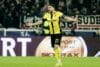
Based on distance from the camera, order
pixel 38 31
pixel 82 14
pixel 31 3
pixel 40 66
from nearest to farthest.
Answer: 1. pixel 40 66
2. pixel 38 31
3. pixel 82 14
4. pixel 31 3

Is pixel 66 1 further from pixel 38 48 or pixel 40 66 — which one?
pixel 40 66

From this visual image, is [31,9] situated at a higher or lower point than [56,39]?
lower

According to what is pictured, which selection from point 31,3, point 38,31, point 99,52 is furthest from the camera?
point 31,3

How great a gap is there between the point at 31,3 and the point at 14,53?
506cm

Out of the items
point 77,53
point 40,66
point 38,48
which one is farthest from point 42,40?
point 40,66

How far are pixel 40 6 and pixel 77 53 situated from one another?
537 cm

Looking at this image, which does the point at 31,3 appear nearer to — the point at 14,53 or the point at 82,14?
the point at 82,14

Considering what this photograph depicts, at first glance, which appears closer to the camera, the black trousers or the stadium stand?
the black trousers

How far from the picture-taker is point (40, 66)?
49.5 ft

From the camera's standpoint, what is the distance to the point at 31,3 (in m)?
24.8

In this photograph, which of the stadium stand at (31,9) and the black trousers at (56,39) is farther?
the stadium stand at (31,9)

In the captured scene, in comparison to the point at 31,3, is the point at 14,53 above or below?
below

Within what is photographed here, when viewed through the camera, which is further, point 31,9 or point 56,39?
point 31,9

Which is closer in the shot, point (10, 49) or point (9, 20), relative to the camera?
point (10, 49)
